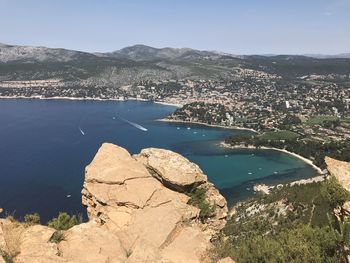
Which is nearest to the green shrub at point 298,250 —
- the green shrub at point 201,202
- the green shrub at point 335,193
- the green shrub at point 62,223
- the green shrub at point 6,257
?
the green shrub at point 335,193

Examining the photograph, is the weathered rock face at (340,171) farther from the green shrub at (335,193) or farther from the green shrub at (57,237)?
the green shrub at (57,237)

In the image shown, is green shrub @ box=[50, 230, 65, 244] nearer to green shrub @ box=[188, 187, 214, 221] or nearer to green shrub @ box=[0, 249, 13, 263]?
green shrub @ box=[0, 249, 13, 263]

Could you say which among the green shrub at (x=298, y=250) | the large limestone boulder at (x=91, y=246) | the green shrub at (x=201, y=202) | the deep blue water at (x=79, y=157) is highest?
the large limestone boulder at (x=91, y=246)

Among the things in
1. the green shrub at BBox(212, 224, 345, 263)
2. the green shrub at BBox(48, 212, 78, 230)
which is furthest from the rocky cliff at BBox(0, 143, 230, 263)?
the green shrub at BBox(48, 212, 78, 230)

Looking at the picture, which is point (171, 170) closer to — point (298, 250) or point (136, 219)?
point (136, 219)

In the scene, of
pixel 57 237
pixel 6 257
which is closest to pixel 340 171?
pixel 57 237

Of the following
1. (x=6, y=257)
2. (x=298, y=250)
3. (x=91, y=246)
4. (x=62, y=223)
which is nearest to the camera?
(x=6, y=257)

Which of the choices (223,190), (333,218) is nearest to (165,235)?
(333,218)
